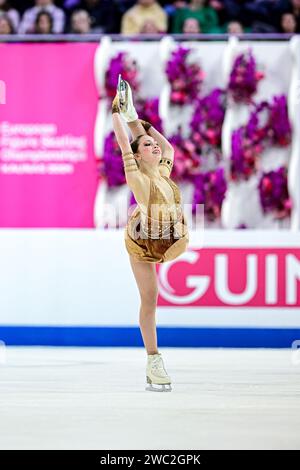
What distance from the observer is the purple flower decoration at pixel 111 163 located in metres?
9.29

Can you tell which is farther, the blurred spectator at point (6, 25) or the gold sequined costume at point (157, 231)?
the blurred spectator at point (6, 25)

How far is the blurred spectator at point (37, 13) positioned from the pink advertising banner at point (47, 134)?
59 cm

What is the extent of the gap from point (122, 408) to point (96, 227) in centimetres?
430

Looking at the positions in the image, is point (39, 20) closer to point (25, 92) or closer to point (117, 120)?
point (25, 92)

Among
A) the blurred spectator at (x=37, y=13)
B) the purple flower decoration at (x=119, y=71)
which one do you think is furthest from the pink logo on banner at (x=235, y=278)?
the blurred spectator at (x=37, y=13)

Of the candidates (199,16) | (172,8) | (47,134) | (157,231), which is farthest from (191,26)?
(157,231)

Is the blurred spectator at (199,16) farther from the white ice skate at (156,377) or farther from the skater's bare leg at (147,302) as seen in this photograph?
the white ice skate at (156,377)

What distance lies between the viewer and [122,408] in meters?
5.20

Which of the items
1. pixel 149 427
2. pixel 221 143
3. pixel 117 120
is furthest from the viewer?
pixel 221 143

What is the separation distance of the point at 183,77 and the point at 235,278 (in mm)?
1860

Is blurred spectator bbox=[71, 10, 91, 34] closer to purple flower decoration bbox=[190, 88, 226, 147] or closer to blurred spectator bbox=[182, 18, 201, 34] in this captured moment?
blurred spectator bbox=[182, 18, 201, 34]

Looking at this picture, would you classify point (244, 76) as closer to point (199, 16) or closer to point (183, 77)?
point (183, 77)
